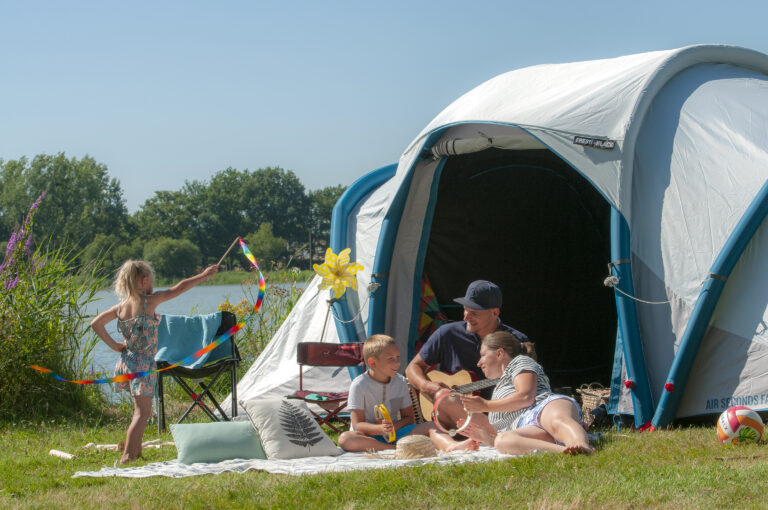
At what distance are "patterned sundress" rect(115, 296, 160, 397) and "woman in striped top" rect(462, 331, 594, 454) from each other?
1814 millimetres

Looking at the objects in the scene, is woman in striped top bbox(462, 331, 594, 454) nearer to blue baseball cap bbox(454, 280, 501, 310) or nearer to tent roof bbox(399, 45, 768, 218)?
blue baseball cap bbox(454, 280, 501, 310)

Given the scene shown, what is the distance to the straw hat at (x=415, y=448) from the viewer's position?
13.8 feet

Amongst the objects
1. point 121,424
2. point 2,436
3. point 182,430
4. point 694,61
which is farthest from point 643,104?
point 2,436

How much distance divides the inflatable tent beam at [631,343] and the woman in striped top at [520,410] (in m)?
0.69

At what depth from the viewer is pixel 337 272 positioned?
6395 mm

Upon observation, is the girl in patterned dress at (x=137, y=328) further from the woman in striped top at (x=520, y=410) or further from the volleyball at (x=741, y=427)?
the volleyball at (x=741, y=427)

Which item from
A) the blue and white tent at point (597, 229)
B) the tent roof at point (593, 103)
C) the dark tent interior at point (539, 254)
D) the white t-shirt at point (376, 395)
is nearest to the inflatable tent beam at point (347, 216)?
the blue and white tent at point (597, 229)

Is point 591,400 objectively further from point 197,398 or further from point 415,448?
point 197,398

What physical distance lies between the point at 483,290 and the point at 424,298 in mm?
1864

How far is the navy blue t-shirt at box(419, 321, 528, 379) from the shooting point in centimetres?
523

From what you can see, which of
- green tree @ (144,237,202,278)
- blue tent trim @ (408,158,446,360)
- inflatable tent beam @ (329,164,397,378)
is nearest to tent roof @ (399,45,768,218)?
blue tent trim @ (408,158,446,360)

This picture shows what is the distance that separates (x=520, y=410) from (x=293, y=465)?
121 cm

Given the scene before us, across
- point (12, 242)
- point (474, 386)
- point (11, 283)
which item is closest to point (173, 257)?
point (12, 242)

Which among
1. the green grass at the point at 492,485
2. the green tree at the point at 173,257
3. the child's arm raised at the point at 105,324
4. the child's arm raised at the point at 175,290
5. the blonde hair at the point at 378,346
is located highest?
the child's arm raised at the point at 175,290
